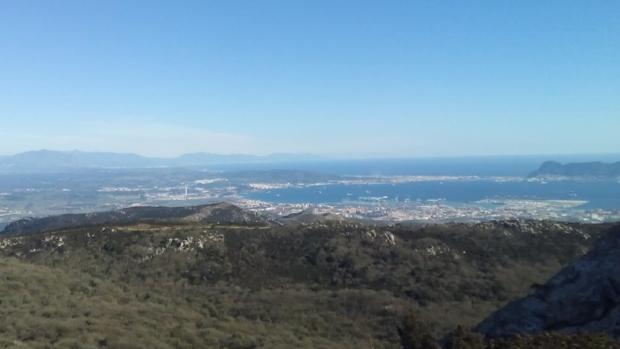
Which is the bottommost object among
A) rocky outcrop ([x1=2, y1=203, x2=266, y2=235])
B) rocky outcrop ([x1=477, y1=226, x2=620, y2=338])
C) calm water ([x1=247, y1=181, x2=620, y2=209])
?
calm water ([x1=247, y1=181, x2=620, y2=209])

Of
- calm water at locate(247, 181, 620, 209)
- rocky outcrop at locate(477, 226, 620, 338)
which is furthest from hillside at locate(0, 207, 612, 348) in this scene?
calm water at locate(247, 181, 620, 209)

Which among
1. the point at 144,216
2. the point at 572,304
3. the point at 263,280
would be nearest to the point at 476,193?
the point at 144,216

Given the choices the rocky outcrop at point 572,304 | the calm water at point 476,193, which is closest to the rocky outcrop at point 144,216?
the rocky outcrop at point 572,304

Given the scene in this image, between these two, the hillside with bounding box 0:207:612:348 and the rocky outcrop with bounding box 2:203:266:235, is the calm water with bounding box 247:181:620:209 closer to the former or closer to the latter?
the rocky outcrop with bounding box 2:203:266:235

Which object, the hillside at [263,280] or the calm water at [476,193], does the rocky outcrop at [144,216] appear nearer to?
the hillside at [263,280]

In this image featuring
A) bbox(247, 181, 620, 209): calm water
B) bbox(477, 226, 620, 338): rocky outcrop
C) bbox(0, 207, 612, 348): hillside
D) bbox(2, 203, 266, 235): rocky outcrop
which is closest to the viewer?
bbox(477, 226, 620, 338): rocky outcrop

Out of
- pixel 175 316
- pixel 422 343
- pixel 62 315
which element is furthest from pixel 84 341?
pixel 422 343

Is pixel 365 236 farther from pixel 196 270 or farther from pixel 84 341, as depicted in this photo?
pixel 84 341
